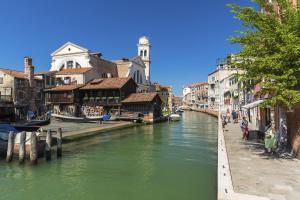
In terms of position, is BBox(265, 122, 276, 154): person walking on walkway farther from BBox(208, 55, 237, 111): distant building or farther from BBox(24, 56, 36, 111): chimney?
BBox(208, 55, 237, 111): distant building

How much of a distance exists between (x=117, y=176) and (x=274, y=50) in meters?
9.37

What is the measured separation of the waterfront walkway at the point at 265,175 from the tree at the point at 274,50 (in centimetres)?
244

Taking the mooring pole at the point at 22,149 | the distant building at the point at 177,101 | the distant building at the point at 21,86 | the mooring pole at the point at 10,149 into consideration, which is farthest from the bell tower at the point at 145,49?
the distant building at the point at 177,101

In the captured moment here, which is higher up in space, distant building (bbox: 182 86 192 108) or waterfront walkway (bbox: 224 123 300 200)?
distant building (bbox: 182 86 192 108)

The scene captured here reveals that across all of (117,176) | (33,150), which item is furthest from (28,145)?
(117,176)

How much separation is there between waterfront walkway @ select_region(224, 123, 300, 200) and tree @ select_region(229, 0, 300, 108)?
2.44 m

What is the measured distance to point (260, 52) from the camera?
12.0m

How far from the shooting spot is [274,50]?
11828 millimetres

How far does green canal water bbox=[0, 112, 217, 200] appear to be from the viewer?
36.7 ft

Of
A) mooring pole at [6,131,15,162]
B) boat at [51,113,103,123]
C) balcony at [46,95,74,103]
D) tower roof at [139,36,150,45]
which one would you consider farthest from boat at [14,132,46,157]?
tower roof at [139,36,150,45]

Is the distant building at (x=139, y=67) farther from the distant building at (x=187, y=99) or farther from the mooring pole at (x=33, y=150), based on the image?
the distant building at (x=187, y=99)

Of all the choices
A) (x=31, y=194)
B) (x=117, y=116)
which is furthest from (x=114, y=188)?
(x=117, y=116)

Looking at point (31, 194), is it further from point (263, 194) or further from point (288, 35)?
point (288, 35)

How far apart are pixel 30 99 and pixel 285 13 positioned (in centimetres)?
4321
